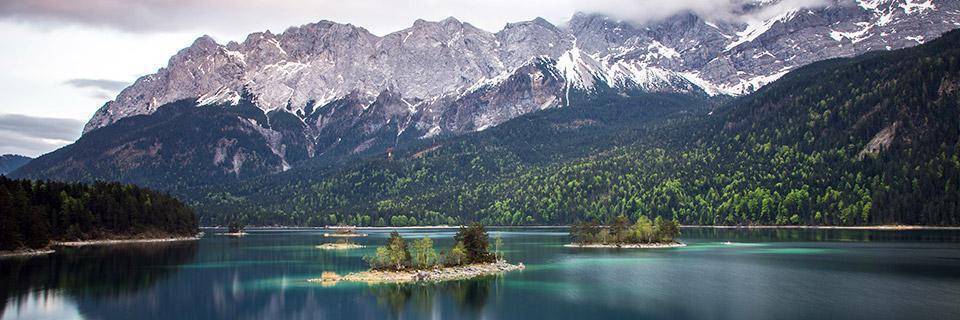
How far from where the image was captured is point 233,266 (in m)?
133

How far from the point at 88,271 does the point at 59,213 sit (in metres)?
70.2

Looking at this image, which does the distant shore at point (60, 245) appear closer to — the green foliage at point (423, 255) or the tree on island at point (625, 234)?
the green foliage at point (423, 255)

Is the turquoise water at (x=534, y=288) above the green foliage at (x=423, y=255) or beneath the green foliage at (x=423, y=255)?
beneath

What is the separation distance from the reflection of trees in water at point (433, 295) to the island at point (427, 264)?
5.27 meters

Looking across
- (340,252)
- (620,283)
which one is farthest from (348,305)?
(340,252)

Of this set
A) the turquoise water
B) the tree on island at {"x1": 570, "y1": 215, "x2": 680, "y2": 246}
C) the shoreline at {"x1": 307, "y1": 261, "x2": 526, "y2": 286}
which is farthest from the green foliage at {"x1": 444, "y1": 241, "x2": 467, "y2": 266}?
the tree on island at {"x1": 570, "y1": 215, "x2": 680, "y2": 246}

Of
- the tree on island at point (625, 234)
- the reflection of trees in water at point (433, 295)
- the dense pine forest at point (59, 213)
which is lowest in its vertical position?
the reflection of trees in water at point (433, 295)

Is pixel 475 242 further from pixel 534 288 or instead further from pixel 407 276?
pixel 534 288

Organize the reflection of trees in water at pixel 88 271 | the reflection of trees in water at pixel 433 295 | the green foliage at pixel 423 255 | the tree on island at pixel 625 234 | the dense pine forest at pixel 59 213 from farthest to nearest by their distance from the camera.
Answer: the tree on island at pixel 625 234 < the dense pine forest at pixel 59 213 < the green foliage at pixel 423 255 < the reflection of trees in water at pixel 88 271 < the reflection of trees in water at pixel 433 295

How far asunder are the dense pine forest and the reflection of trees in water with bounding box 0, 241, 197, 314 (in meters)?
6.56

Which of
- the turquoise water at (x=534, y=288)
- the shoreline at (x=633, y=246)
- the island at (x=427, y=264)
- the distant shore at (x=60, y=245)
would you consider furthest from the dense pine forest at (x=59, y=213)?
the shoreline at (x=633, y=246)

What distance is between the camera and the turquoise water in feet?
266

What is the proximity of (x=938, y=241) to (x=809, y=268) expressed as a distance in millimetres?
61452

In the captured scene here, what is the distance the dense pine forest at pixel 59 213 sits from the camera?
143750 mm
